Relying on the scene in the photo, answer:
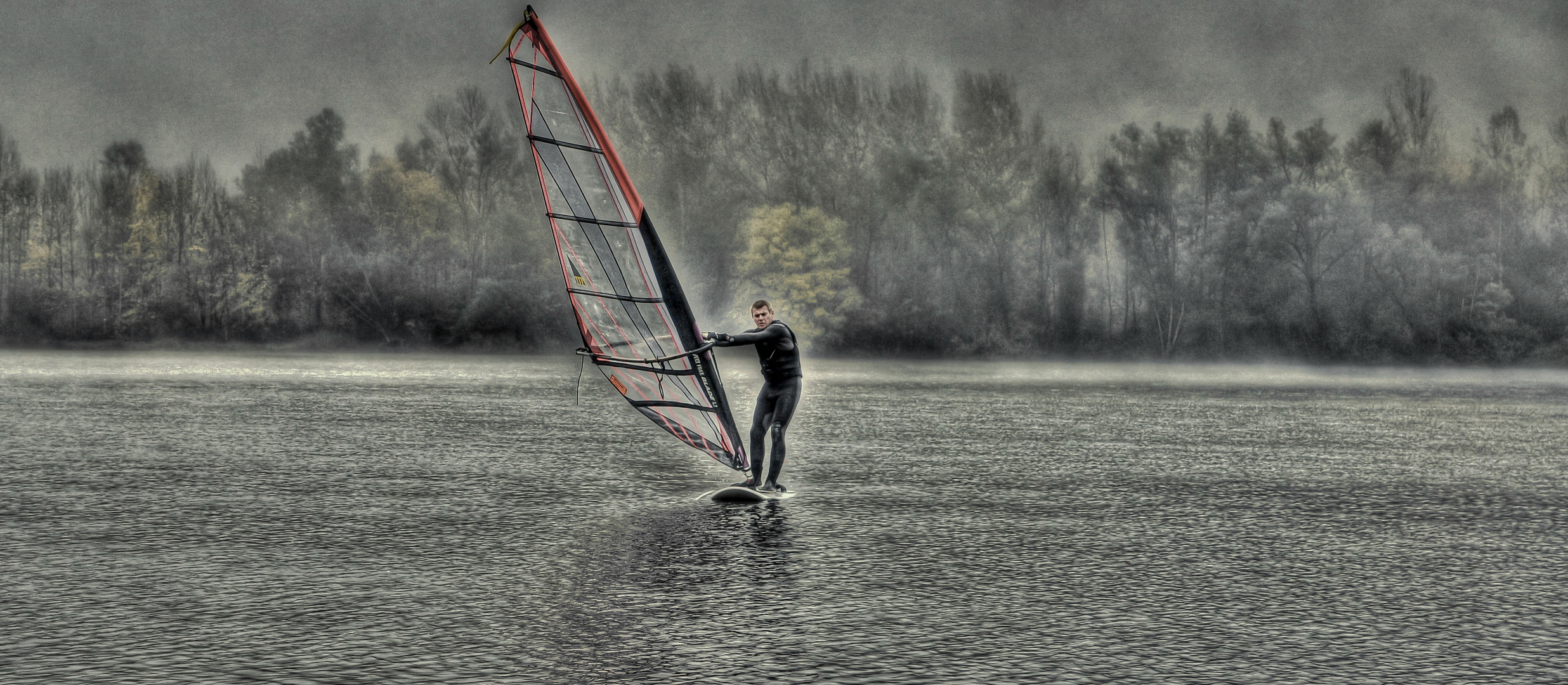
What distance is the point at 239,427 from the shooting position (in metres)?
16.0

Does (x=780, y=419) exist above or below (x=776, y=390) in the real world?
below

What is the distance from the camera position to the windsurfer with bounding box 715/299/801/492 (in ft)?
31.1

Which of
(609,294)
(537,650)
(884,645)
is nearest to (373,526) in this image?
(609,294)

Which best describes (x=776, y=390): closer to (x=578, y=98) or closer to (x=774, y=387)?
(x=774, y=387)

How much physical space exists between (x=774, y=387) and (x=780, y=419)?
272 mm

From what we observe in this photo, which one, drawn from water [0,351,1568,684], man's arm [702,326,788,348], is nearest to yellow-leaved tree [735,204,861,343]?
water [0,351,1568,684]

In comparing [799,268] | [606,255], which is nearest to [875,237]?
[799,268]

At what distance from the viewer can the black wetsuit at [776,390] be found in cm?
952

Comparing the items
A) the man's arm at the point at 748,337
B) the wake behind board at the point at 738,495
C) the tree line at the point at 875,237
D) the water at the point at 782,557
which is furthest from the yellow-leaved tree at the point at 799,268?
the man's arm at the point at 748,337

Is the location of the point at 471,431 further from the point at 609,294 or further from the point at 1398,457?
the point at 1398,457

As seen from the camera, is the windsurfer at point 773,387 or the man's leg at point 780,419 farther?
the man's leg at point 780,419

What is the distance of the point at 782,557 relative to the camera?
7.08 m

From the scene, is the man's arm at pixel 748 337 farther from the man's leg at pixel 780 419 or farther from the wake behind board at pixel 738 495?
the wake behind board at pixel 738 495

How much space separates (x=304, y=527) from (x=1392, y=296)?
61.5m
